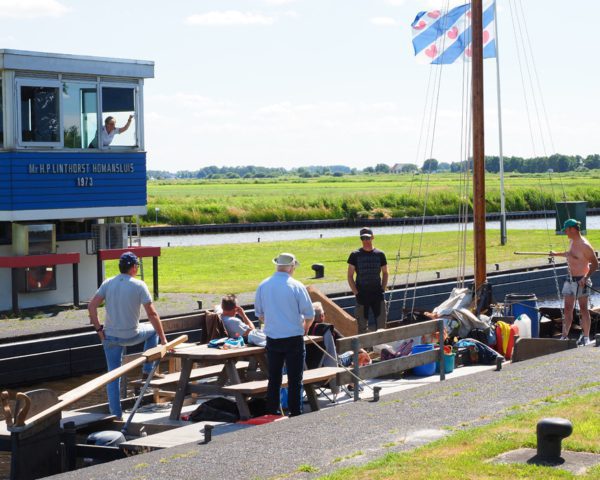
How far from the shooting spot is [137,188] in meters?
25.1

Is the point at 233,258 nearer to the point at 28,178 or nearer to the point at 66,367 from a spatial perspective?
the point at 28,178

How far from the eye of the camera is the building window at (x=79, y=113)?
76.2 ft

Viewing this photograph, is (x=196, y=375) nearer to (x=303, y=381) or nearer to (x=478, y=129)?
(x=303, y=381)

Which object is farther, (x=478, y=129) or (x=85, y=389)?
(x=478, y=129)

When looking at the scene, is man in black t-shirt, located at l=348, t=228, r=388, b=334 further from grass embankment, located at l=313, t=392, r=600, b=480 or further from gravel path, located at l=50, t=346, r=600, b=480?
grass embankment, located at l=313, t=392, r=600, b=480

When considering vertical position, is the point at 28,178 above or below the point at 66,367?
above

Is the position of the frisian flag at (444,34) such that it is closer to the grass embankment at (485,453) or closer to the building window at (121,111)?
the building window at (121,111)

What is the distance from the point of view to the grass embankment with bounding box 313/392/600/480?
341 inches

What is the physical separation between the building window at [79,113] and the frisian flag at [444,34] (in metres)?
7.74

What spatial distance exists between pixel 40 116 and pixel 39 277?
10.6 feet

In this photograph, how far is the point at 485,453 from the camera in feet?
30.6

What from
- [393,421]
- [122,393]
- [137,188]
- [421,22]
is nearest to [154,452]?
[393,421]

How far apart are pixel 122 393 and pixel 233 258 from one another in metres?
23.9

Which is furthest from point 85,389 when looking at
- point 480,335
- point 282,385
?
point 480,335
